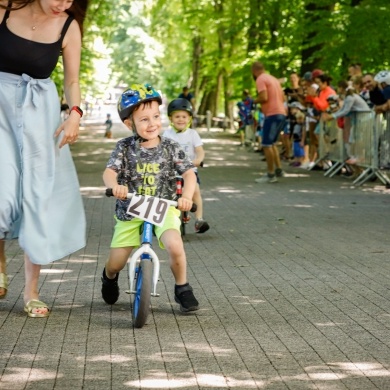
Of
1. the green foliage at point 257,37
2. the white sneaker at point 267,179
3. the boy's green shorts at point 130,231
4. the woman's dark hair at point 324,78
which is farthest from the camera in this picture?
the green foliage at point 257,37

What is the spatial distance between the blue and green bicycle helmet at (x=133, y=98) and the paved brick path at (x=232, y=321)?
133 centimetres

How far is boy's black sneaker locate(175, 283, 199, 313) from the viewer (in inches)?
302

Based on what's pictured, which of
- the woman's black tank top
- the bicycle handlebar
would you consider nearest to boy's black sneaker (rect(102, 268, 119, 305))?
the bicycle handlebar

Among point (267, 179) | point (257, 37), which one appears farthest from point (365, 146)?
point (257, 37)

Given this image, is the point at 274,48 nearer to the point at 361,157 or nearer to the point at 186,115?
the point at 361,157

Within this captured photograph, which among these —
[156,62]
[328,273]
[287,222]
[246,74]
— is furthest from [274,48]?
[156,62]

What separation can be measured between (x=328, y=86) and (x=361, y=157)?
330cm

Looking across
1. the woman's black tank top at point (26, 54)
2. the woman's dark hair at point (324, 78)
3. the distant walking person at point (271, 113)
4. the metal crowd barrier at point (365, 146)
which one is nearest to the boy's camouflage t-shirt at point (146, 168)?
the woman's black tank top at point (26, 54)

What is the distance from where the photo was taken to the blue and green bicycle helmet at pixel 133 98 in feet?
24.7

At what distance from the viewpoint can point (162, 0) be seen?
46.1m

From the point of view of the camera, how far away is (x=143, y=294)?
7.14 metres

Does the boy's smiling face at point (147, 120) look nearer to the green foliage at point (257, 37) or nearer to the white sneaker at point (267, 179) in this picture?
the green foliage at point (257, 37)

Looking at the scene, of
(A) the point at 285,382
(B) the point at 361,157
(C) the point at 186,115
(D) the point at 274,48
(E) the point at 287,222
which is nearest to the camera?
(A) the point at 285,382

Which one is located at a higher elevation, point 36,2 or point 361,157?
point 36,2
